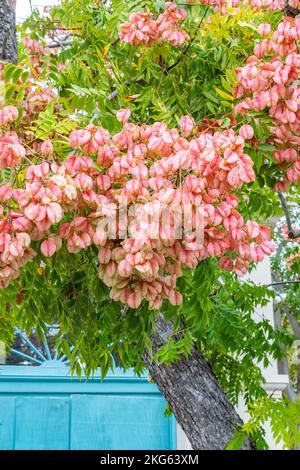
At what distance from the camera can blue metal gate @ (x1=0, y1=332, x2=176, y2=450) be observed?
23.6 ft

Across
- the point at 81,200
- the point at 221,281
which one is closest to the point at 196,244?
the point at 81,200

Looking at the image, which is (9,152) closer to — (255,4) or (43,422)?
(255,4)

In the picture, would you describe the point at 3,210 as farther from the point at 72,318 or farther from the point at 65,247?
the point at 72,318

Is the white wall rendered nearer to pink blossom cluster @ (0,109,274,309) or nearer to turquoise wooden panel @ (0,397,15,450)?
turquoise wooden panel @ (0,397,15,450)

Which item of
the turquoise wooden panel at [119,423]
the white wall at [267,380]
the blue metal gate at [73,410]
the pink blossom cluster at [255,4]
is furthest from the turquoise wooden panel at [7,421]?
the pink blossom cluster at [255,4]

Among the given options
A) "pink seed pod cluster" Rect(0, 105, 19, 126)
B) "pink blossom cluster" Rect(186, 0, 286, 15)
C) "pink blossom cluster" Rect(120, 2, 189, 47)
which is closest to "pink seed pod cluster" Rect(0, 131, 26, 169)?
"pink seed pod cluster" Rect(0, 105, 19, 126)

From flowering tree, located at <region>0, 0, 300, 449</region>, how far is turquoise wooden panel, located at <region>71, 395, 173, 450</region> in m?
3.88

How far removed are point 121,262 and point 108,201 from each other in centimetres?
22

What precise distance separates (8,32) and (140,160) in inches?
74.0

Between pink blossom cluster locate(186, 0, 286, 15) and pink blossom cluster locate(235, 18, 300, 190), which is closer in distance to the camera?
pink blossom cluster locate(235, 18, 300, 190)

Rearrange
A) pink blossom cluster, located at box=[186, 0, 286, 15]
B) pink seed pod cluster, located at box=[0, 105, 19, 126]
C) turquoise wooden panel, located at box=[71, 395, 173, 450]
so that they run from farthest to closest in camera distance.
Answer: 1. turquoise wooden panel, located at box=[71, 395, 173, 450]
2. pink blossom cluster, located at box=[186, 0, 286, 15]
3. pink seed pod cluster, located at box=[0, 105, 19, 126]

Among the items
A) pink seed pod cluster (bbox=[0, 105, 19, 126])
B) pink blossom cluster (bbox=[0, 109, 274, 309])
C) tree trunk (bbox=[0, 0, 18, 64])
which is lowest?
pink blossom cluster (bbox=[0, 109, 274, 309])

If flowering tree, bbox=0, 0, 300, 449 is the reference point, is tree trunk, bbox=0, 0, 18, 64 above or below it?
above

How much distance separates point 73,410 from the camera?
7.24m
